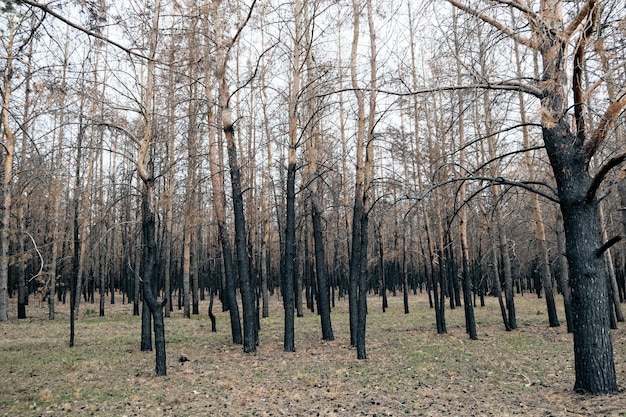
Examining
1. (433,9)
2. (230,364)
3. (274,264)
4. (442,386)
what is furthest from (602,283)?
(274,264)

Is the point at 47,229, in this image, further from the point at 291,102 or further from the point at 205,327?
the point at 291,102

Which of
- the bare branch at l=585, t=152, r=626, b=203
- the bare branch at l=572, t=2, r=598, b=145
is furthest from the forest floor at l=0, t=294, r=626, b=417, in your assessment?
the bare branch at l=572, t=2, r=598, b=145

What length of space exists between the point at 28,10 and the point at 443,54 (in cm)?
515

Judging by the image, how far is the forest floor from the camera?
6082 millimetres

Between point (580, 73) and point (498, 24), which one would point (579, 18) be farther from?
point (498, 24)

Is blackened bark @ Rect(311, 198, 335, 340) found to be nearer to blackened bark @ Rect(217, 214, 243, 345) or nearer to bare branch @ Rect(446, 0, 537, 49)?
blackened bark @ Rect(217, 214, 243, 345)

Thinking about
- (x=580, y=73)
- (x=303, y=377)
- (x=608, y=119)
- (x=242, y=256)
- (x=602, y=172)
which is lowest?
(x=303, y=377)

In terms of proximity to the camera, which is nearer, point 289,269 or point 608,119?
point 608,119

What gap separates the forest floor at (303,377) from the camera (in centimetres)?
608

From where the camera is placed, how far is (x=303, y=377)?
806 cm

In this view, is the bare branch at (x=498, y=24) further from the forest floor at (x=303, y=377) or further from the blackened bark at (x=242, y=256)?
the blackened bark at (x=242, y=256)

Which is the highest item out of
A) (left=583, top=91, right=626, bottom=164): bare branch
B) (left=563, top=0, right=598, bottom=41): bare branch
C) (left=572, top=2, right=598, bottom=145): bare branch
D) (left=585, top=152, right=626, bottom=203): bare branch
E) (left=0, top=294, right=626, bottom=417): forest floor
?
(left=563, top=0, right=598, bottom=41): bare branch

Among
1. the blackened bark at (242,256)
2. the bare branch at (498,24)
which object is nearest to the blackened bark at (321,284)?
the blackened bark at (242,256)

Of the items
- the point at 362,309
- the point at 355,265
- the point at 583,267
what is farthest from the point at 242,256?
the point at 583,267
